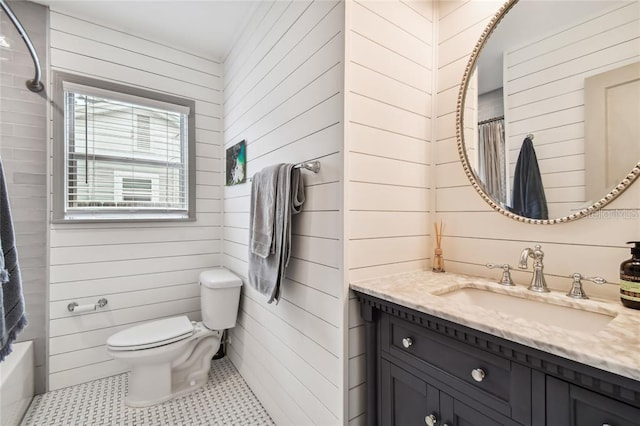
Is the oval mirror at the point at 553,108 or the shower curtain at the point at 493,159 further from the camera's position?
the shower curtain at the point at 493,159

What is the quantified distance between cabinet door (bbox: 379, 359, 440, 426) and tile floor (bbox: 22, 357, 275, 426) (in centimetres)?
94

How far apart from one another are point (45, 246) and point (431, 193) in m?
2.48

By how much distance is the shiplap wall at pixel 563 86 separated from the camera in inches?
37.1

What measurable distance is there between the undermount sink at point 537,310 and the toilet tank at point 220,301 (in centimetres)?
147

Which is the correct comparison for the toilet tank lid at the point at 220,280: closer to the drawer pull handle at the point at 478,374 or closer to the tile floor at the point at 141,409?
the tile floor at the point at 141,409

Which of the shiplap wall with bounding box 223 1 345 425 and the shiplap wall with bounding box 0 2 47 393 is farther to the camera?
the shiplap wall with bounding box 0 2 47 393

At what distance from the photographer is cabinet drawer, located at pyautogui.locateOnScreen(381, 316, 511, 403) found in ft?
2.50

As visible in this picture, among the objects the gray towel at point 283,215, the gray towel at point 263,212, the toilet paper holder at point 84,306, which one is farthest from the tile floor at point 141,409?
the gray towel at point 263,212

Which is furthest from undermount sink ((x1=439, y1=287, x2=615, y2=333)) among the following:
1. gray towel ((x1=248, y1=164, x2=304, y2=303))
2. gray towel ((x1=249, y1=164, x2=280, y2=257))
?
gray towel ((x1=249, y1=164, x2=280, y2=257))

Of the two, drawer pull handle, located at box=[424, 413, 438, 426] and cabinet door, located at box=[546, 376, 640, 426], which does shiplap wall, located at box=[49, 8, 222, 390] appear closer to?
drawer pull handle, located at box=[424, 413, 438, 426]

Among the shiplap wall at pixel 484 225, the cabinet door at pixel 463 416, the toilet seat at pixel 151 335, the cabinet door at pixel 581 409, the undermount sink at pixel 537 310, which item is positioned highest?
the shiplap wall at pixel 484 225

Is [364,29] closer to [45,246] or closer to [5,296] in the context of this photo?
[5,296]

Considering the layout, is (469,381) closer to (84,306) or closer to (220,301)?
(220,301)

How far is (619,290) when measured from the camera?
0.92m
